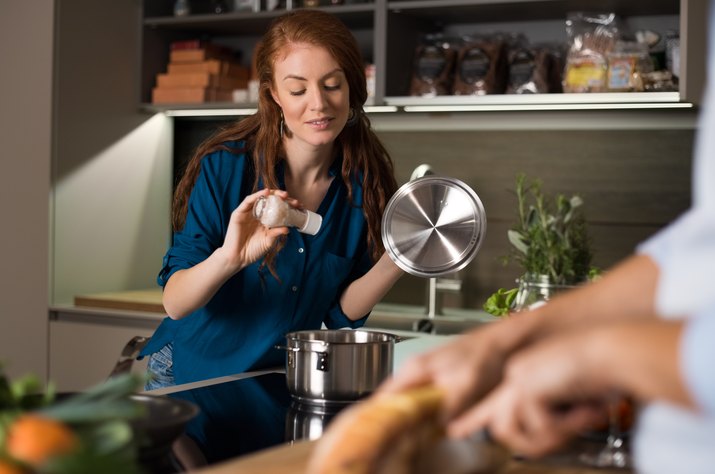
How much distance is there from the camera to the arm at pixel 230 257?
1.79 metres

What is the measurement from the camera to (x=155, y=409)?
1.08 meters

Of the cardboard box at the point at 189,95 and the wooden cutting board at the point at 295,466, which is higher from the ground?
the cardboard box at the point at 189,95

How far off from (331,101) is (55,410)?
1.29 metres

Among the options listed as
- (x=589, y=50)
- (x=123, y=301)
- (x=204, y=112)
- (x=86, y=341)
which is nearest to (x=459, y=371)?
(x=589, y=50)

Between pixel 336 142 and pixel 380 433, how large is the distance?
4.91 feet

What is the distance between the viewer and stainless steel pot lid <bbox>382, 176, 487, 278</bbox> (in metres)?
1.82

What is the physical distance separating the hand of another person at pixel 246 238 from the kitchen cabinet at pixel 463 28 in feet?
4.77

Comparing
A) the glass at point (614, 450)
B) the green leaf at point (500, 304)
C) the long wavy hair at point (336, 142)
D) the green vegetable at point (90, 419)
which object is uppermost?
the long wavy hair at point (336, 142)

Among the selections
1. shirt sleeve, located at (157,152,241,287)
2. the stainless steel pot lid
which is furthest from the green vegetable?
shirt sleeve, located at (157,152,241,287)

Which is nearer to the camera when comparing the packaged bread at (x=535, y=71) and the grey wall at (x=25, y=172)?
the packaged bread at (x=535, y=71)

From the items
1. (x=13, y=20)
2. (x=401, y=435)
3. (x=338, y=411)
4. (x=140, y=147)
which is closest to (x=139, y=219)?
(x=140, y=147)

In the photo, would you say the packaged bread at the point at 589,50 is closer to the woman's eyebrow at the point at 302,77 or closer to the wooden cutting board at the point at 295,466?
the woman's eyebrow at the point at 302,77

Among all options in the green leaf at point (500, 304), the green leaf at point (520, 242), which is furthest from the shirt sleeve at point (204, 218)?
the green leaf at point (520, 242)

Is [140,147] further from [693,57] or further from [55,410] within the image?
[55,410]
